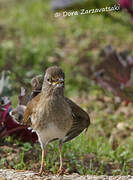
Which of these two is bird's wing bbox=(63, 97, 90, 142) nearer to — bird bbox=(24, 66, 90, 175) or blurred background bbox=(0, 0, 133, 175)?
bird bbox=(24, 66, 90, 175)

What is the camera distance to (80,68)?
23.0ft

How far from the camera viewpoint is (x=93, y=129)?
541 cm

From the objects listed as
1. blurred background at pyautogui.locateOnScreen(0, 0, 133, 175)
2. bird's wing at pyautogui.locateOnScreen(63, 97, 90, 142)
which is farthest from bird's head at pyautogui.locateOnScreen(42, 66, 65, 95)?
blurred background at pyautogui.locateOnScreen(0, 0, 133, 175)

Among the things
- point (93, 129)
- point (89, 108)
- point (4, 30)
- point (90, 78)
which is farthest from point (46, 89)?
point (4, 30)

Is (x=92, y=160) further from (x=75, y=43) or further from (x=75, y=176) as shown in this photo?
(x=75, y=43)

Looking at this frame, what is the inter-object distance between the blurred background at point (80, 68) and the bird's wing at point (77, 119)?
39 centimetres

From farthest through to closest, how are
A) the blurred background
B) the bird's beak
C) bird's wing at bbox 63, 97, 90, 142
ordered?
the blurred background → bird's wing at bbox 63, 97, 90, 142 → the bird's beak

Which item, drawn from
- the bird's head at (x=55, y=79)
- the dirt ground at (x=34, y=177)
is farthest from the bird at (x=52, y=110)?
the dirt ground at (x=34, y=177)

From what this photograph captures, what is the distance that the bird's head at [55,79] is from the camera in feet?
10.8

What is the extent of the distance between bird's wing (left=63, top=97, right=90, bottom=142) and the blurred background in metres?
0.39

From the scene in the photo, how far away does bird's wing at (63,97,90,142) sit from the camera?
11.9 ft

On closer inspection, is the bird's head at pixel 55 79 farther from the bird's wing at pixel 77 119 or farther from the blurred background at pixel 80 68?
the blurred background at pixel 80 68

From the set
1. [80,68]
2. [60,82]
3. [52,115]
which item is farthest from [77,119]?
[80,68]

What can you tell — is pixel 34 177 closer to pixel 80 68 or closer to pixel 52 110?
pixel 52 110
